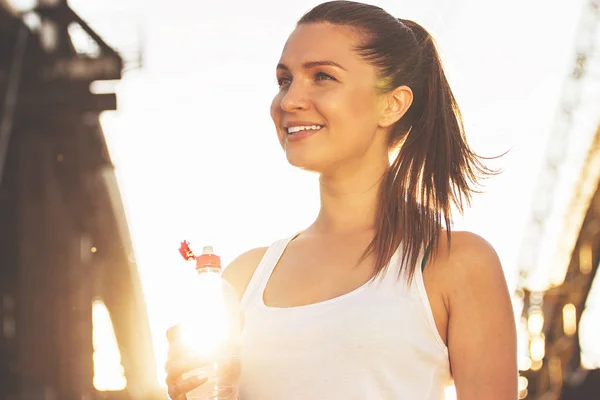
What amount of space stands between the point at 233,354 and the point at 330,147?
2.05 ft

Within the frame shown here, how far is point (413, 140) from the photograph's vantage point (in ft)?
10.1

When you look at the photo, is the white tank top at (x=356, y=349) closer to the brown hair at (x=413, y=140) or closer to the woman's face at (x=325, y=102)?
the brown hair at (x=413, y=140)

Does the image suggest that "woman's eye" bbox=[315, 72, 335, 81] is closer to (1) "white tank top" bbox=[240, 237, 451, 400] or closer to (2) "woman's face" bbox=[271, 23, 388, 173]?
(2) "woman's face" bbox=[271, 23, 388, 173]

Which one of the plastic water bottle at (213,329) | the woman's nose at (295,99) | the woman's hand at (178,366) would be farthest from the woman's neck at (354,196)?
the woman's hand at (178,366)

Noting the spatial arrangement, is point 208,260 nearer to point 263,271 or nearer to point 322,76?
point 263,271

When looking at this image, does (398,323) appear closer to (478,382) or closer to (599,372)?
(478,382)

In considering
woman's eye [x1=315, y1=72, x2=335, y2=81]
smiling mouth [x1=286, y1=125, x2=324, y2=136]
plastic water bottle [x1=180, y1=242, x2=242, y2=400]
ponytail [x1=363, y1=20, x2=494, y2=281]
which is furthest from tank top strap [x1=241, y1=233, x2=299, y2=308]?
woman's eye [x1=315, y1=72, x2=335, y2=81]

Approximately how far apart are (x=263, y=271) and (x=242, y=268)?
0.13 metres

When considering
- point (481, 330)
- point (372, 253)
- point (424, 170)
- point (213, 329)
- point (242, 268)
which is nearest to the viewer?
point (481, 330)

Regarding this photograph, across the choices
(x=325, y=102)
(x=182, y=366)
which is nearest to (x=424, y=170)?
(x=325, y=102)

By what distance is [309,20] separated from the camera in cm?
308

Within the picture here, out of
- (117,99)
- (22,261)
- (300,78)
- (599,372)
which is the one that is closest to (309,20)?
(300,78)

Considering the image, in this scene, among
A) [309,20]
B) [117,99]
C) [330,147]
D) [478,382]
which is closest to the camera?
[478,382]

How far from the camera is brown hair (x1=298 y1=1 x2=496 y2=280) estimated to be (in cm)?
292
